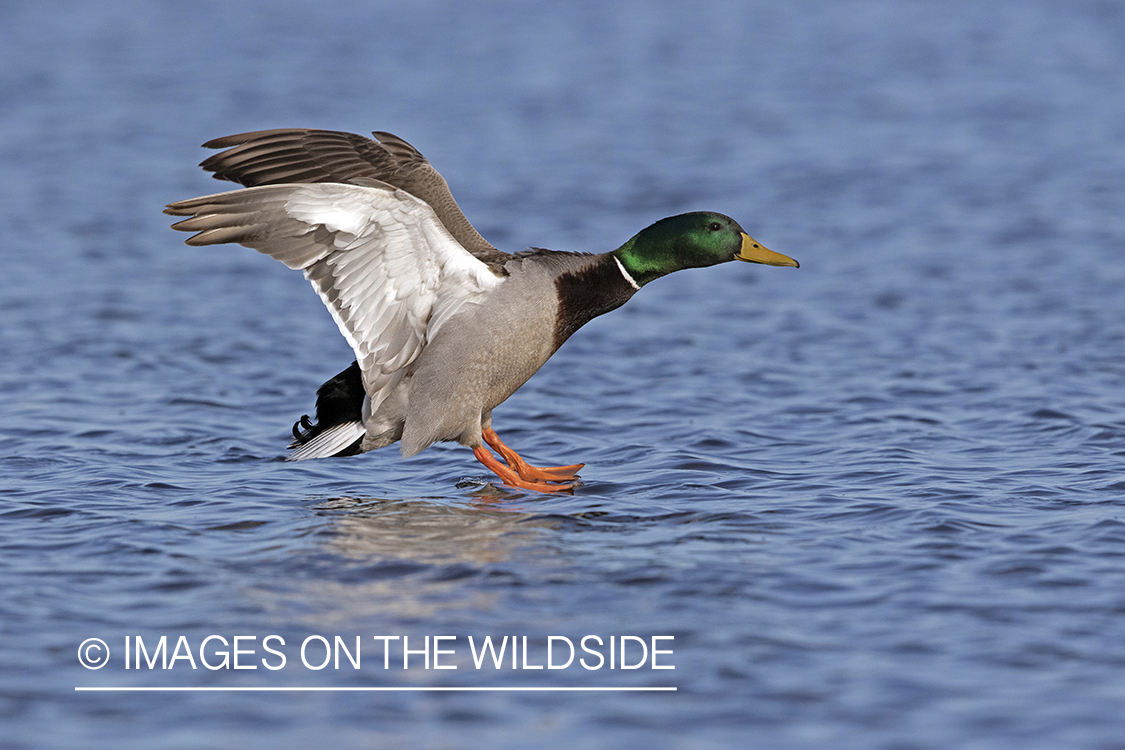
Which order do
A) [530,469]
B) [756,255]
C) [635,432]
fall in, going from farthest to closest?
[635,432]
[756,255]
[530,469]

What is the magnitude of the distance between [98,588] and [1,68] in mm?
16647

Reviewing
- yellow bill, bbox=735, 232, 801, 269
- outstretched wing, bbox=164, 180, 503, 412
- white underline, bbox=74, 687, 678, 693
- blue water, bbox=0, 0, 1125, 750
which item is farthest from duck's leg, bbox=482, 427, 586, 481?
white underline, bbox=74, 687, 678, 693

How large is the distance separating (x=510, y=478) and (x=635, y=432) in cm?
138

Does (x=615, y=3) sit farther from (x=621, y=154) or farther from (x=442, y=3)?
(x=621, y=154)

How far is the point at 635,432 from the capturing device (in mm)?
7898

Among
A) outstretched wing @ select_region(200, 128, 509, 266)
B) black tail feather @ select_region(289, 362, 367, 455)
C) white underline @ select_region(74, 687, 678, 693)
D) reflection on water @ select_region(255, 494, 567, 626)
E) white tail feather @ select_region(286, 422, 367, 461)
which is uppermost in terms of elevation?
outstretched wing @ select_region(200, 128, 509, 266)

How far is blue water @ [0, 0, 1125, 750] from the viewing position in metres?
4.29

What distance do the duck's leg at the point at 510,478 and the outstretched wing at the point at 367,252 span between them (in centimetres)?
57

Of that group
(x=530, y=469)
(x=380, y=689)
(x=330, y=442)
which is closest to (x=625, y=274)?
(x=530, y=469)

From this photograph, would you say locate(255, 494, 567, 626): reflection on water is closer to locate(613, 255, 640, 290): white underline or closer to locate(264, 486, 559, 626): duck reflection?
locate(264, 486, 559, 626): duck reflection

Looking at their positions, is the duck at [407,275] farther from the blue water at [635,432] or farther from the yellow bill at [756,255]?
the blue water at [635,432]

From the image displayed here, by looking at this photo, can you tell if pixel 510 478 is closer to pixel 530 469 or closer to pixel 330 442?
pixel 530 469

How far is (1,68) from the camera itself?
19.6 m

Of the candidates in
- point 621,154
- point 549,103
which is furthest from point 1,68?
point 621,154
